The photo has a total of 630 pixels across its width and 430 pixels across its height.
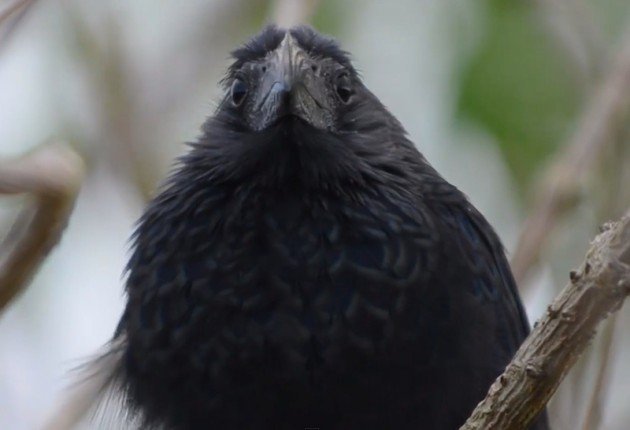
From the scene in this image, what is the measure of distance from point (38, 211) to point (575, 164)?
1.71 metres

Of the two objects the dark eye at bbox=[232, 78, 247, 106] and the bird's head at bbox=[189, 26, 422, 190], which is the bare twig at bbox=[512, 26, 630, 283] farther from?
the dark eye at bbox=[232, 78, 247, 106]

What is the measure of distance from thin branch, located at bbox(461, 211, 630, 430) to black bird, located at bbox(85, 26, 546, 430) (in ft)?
2.37

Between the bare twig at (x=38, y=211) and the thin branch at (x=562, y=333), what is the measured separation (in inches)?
42.6

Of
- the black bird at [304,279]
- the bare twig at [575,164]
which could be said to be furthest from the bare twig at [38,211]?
the bare twig at [575,164]

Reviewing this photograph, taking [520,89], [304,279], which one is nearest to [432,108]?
[520,89]

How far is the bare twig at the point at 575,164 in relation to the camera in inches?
161

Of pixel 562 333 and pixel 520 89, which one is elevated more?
pixel 520 89

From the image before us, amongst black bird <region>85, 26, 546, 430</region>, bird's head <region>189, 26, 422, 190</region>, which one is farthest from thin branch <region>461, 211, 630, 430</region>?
bird's head <region>189, 26, 422, 190</region>

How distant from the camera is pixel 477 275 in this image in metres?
3.95

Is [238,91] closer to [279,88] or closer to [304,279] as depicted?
[279,88]

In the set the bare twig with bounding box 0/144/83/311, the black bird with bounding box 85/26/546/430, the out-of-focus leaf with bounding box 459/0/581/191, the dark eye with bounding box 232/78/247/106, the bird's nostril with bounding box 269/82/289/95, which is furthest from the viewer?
the out-of-focus leaf with bounding box 459/0/581/191

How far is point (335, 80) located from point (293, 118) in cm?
30

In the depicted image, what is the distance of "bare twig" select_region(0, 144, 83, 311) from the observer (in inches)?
124

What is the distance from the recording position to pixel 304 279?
3.74 m
